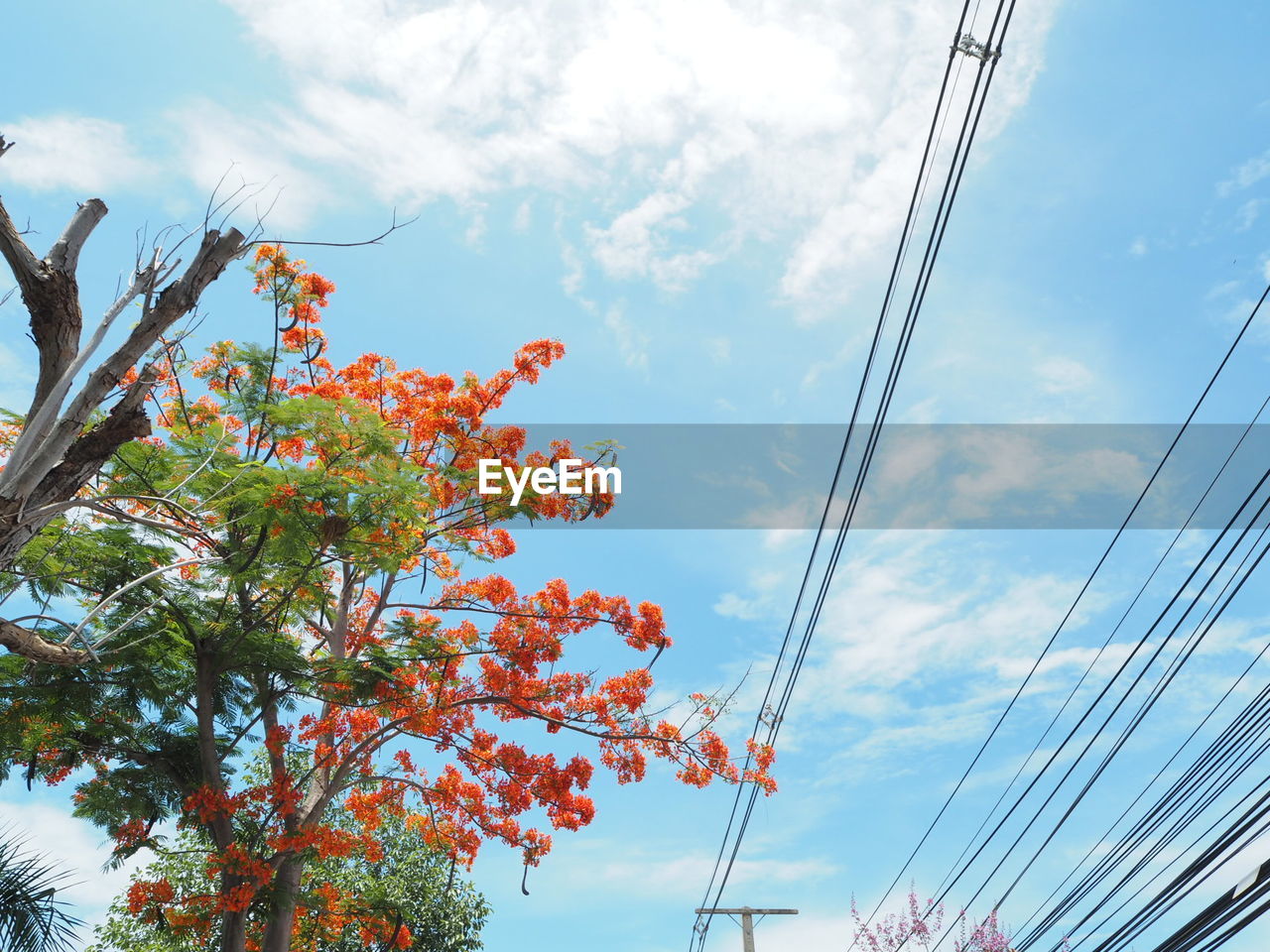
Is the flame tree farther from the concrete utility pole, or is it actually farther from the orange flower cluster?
the concrete utility pole

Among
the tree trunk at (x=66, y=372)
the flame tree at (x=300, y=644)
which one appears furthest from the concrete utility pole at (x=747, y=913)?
the tree trunk at (x=66, y=372)

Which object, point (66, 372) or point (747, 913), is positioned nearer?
point (66, 372)

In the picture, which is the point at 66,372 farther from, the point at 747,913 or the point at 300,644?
the point at 747,913

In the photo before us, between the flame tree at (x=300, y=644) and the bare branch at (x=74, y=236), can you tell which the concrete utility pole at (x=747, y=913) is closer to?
the flame tree at (x=300, y=644)

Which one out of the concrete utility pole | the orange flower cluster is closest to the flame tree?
the orange flower cluster

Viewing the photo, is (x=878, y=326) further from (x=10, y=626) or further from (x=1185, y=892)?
(x=10, y=626)

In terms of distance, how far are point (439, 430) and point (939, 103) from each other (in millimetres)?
6471

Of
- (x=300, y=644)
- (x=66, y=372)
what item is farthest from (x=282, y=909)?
(x=66, y=372)

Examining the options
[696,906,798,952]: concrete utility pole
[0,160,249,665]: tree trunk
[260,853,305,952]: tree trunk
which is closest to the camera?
[0,160,249,665]: tree trunk

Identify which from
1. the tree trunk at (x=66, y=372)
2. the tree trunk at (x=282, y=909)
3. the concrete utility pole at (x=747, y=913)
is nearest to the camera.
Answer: the tree trunk at (x=66, y=372)

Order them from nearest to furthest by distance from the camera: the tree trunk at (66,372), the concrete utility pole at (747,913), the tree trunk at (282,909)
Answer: the tree trunk at (66,372) → the tree trunk at (282,909) → the concrete utility pole at (747,913)

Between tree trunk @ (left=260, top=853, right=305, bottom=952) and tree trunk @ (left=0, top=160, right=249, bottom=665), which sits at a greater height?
tree trunk @ (left=0, top=160, right=249, bottom=665)

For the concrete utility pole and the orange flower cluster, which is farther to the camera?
the concrete utility pole

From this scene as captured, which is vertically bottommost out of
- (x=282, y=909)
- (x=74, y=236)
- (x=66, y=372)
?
(x=282, y=909)
